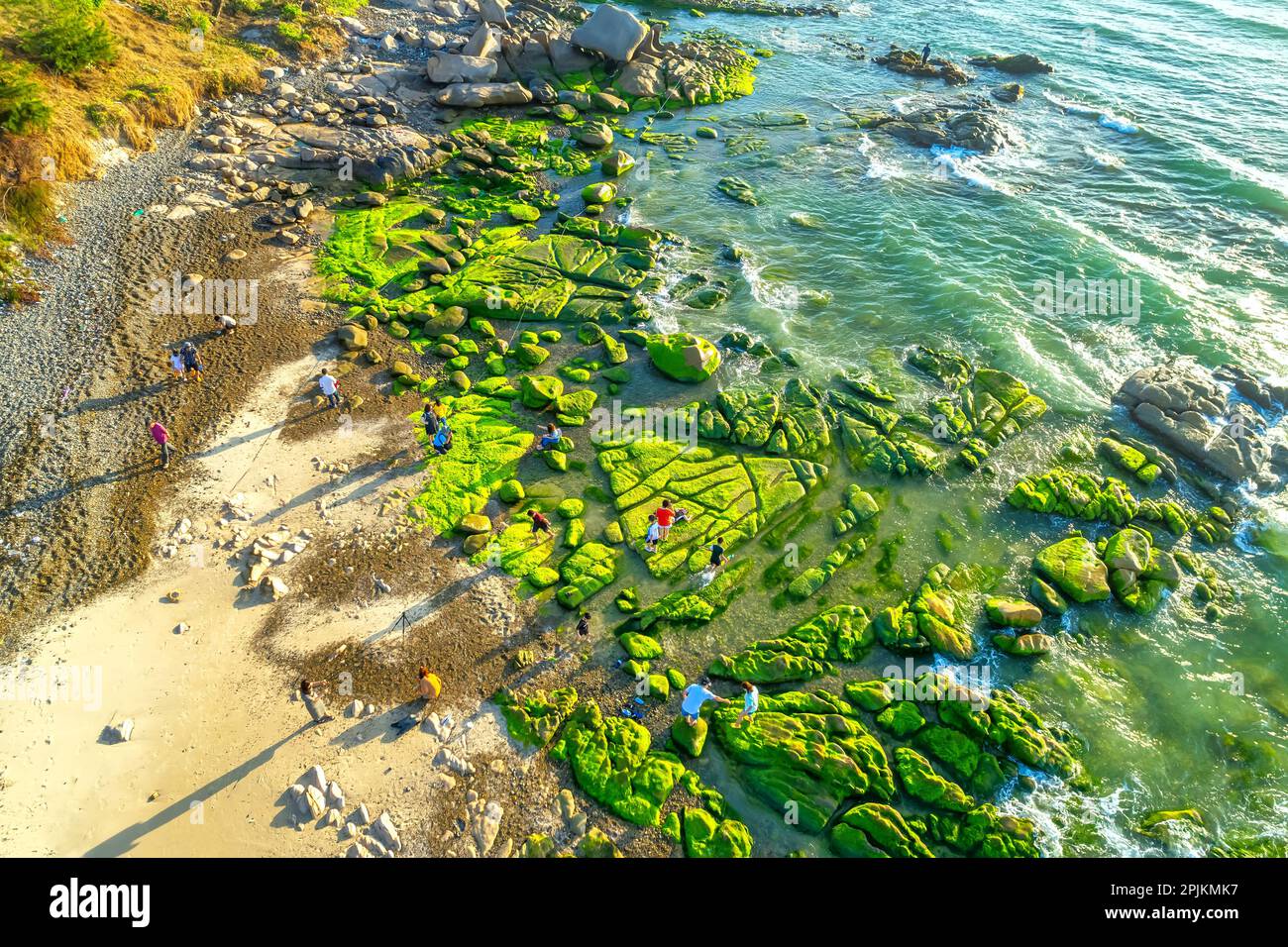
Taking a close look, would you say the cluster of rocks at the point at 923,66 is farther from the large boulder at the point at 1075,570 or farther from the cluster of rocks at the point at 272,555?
the cluster of rocks at the point at 272,555

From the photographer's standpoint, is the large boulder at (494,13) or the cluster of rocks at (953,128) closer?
the cluster of rocks at (953,128)

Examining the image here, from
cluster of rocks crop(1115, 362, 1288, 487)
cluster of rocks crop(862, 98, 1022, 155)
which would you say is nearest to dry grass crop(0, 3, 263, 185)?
cluster of rocks crop(862, 98, 1022, 155)

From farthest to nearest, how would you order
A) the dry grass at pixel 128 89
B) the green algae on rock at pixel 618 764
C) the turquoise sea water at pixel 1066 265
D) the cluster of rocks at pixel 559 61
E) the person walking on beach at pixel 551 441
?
1. the cluster of rocks at pixel 559 61
2. the dry grass at pixel 128 89
3. the person walking on beach at pixel 551 441
4. the turquoise sea water at pixel 1066 265
5. the green algae on rock at pixel 618 764

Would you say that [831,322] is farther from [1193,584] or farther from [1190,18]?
[1190,18]

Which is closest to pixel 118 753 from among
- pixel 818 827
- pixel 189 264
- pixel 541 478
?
pixel 541 478

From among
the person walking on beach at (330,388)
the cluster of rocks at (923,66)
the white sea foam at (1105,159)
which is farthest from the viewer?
the cluster of rocks at (923,66)

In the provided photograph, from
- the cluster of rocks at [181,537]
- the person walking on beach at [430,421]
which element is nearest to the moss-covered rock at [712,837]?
the person walking on beach at [430,421]
